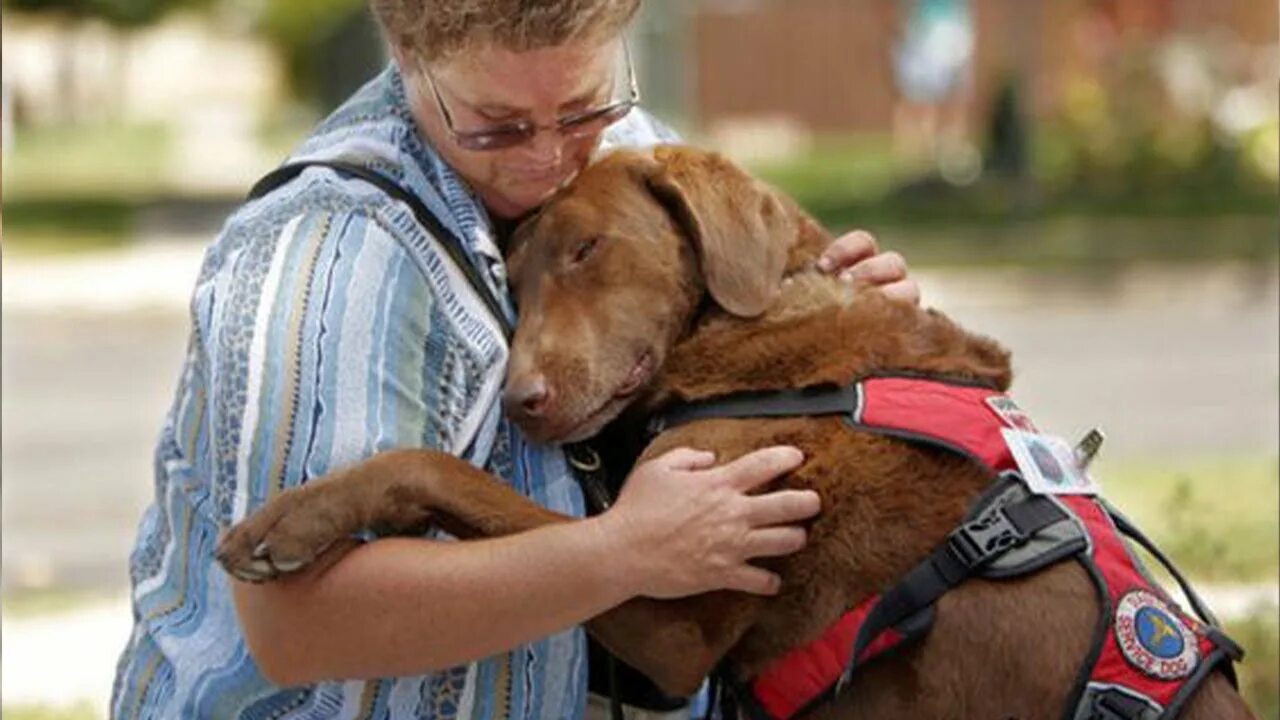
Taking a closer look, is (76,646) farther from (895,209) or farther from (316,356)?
(895,209)

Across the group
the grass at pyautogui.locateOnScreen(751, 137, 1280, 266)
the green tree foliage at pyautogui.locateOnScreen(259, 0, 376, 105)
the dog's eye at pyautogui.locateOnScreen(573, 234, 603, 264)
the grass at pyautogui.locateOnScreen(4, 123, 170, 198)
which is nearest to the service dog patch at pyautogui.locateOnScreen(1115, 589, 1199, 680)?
the dog's eye at pyautogui.locateOnScreen(573, 234, 603, 264)

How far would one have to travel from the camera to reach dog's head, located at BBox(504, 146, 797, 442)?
11.0 ft

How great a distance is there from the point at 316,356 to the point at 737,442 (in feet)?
1.97

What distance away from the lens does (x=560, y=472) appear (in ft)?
11.0

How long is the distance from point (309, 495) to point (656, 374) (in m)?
0.65

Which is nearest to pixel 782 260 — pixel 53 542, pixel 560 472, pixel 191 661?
pixel 560 472

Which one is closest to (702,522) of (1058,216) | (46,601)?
(46,601)

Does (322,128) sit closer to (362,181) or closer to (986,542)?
(362,181)

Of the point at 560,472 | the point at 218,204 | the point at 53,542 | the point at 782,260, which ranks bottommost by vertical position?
the point at 218,204

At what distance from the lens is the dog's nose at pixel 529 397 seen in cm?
321

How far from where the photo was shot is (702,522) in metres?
3.04

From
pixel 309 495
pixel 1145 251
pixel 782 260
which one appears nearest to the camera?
pixel 309 495

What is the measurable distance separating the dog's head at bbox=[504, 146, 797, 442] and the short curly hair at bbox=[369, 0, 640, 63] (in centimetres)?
36

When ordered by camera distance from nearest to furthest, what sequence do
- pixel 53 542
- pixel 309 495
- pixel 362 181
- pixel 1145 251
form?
pixel 309 495 → pixel 362 181 → pixel 53 542 → pixel 1145 251
